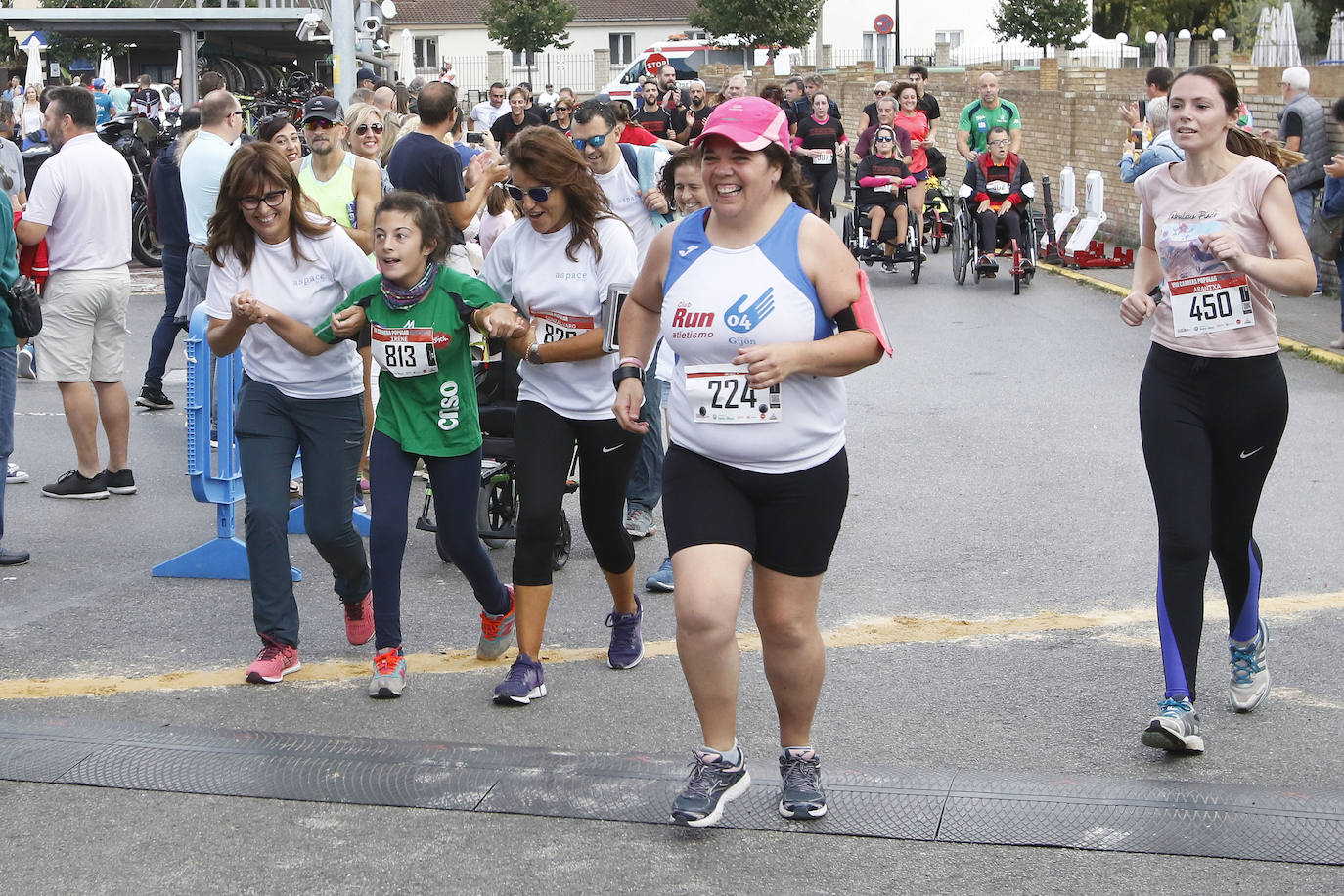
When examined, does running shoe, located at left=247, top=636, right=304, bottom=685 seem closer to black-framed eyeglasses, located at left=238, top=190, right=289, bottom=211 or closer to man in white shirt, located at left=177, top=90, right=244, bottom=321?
black-framed eyeglasses, located at left=238, top=190, right=289, bottom=211

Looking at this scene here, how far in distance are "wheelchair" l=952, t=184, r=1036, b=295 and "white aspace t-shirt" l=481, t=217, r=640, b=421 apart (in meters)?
11.1

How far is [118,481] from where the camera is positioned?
28.0 ft

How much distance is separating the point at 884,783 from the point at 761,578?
2.64 ft

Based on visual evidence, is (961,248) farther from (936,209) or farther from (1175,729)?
(1175,729)

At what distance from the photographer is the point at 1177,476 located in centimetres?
486

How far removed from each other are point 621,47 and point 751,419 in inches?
3425

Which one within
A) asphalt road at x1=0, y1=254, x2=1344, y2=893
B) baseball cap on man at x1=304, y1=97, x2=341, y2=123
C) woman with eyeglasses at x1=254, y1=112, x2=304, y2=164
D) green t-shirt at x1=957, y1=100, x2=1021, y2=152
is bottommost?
asphalt road at x1=0, y1=254, x2=1344, y2=893

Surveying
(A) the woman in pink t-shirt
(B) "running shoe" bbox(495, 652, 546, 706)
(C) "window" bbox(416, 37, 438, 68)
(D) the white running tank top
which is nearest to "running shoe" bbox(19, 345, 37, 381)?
(B) "running shoe" bbox(495, 652, 546, 706)

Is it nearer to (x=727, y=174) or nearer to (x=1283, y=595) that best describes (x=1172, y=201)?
(x=727, y=174)

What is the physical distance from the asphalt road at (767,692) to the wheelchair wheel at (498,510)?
15 centimetres

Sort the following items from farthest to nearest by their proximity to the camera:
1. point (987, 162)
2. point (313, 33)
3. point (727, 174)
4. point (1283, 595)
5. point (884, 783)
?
point (313, 33)
point (987, 162)
point (1283, 595)
point (884, 783)
point (727, 174)

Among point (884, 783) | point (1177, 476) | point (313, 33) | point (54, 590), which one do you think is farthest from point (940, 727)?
point (313, 33)

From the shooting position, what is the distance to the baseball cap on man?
8.12 metres

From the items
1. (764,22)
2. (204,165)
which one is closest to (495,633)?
(204,165)
